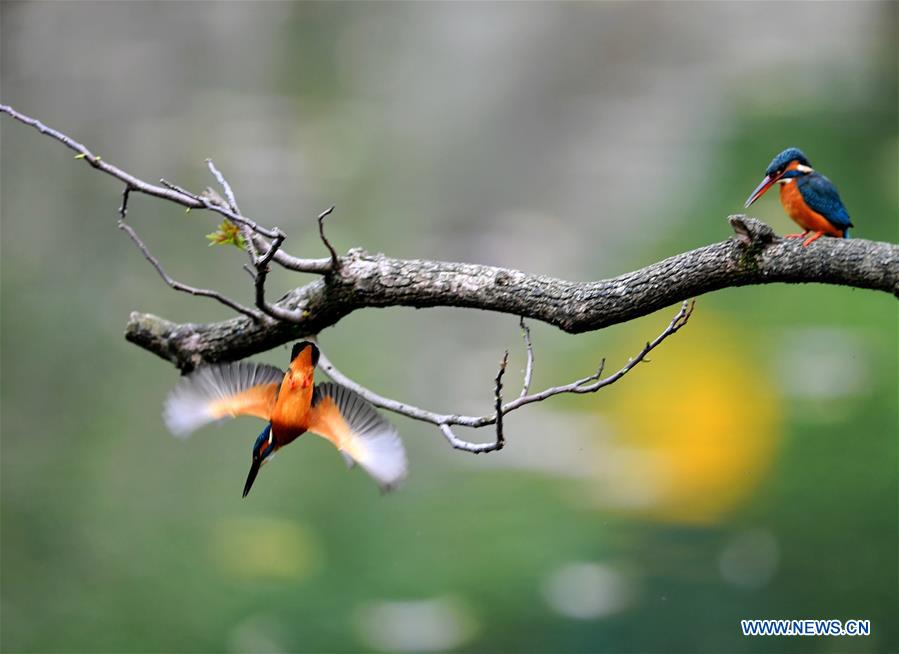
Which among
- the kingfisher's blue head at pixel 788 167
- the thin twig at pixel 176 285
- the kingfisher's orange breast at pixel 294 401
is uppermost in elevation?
the kingfisher's blue head at pixel 788 167

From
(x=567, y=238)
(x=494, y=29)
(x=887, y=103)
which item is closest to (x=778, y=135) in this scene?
(x=887, y=103)

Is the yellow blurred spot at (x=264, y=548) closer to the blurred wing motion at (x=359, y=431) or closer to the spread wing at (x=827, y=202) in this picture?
the blurred wing motion at (x=359, y=431)

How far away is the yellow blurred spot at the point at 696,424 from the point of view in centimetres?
420

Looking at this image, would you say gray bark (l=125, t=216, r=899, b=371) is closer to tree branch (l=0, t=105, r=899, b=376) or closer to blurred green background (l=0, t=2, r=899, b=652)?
tree branch (l=0, t=105, r=899, b=376)

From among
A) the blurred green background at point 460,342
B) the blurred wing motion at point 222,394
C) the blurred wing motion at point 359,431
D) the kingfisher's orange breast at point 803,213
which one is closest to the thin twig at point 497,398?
the blurred wing motion at point 359,431

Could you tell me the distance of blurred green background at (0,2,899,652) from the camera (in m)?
4.16

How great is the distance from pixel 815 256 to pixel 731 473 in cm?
260

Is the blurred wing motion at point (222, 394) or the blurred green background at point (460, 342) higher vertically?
the blurred green background at point (460, 342)

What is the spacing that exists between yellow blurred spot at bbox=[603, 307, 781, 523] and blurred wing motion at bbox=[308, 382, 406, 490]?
2511mm

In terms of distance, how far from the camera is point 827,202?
78.1 inches

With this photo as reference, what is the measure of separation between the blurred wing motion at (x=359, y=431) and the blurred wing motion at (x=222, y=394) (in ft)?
0.33

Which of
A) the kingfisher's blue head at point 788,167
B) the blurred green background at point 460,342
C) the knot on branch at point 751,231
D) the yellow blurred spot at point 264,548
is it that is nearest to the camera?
the knot on branch at point 751,231

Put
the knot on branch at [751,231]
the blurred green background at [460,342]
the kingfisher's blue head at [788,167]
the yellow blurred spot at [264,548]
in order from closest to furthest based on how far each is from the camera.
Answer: the knot on branch at [751,231] < the kingfisher's blue head at [788,167] < the blurred green background at [460,342] < the yellow blurred spot at [264,548]

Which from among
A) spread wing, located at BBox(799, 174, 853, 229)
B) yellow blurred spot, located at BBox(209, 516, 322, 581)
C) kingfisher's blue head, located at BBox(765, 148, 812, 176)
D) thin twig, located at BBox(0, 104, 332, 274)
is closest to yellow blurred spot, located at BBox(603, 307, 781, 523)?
yellow blurred spot, located at BBox(209, 516, 322, 581)
